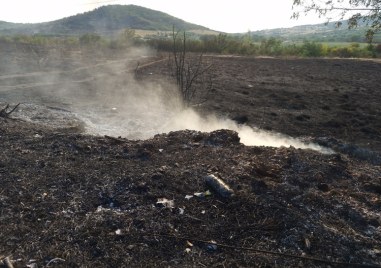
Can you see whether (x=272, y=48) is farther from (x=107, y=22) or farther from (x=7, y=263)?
(x=107, y=22)

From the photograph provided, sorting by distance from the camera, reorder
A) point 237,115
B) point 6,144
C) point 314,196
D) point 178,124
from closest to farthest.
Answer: point 314,196, point 6,144, point 178,124, point 237,115

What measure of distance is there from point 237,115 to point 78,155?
596 centimetres

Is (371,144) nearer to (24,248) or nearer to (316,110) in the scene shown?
(316,110)

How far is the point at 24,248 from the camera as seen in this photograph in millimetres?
3801

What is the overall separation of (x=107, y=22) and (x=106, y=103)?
85.0m

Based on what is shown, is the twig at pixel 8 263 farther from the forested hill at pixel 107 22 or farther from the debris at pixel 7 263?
the forested hill at pixel 107 22

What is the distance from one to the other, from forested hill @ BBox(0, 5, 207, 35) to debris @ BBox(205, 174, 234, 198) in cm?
7655

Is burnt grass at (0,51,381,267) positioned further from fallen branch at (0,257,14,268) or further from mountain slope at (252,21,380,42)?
mountain slope at (252,21,380,42)

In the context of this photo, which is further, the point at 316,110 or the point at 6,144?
the point at 316,110

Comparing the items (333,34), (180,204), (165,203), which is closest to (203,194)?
(180,204)

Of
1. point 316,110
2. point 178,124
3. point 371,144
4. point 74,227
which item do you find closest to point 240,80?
point 316,110

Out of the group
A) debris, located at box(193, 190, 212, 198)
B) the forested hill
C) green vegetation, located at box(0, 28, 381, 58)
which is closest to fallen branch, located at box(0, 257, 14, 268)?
debris, located at box(193, 190, 212, 198)

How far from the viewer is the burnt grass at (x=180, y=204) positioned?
377 cm

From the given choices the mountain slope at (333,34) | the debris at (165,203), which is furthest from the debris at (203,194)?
the mountain slope at (333,34)
